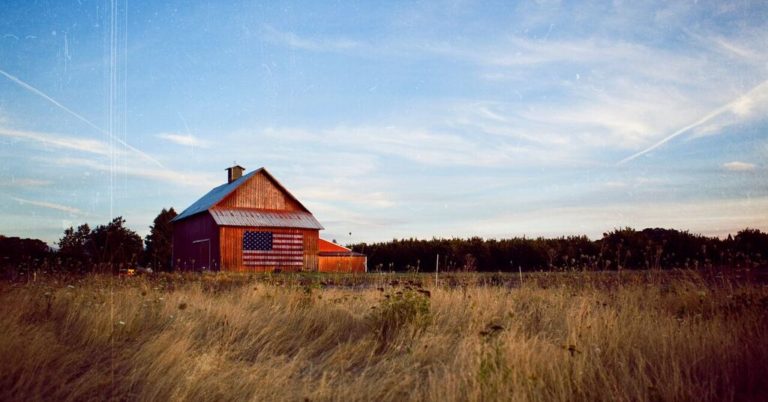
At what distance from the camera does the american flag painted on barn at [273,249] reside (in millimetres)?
29578

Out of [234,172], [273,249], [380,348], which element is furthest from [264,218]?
[380,348]

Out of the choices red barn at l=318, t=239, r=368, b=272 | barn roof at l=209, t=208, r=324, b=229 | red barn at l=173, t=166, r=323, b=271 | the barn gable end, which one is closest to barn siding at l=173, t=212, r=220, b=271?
red barn at l=173, t=166, r=323, b=271

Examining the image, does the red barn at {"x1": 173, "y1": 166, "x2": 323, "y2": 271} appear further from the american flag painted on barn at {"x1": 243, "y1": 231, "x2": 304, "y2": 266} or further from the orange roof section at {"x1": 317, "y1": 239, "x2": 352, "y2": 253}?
the orange roof section at {"x1": 317, "y1": 239, "x2": 352, "y2": 253}

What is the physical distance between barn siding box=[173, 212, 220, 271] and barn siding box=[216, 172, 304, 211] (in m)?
1.73

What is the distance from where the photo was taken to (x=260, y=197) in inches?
1232

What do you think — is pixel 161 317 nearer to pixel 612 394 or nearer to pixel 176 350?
pixel 176 350

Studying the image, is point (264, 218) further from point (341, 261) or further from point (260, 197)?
point (341, 261)

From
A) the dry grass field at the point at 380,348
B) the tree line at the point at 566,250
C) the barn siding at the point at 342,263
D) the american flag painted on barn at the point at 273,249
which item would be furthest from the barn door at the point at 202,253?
the dry grass field at the point at 380,348

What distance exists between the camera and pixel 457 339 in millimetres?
5797

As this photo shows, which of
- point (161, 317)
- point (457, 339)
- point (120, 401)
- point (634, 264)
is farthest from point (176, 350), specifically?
point (634, 264)

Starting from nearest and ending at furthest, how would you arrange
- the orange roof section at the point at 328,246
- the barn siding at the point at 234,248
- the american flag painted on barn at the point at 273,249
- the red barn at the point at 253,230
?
the barn siding at the point at 234,248, the red barn at the point at 253,230, the american flag painted on barn at the point at 273,249, the orange roof section at the point at 328,246

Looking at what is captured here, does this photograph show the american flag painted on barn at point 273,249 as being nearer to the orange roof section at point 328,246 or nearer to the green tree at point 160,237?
the orange roof section at point 328,246

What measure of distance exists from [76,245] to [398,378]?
39.9 feet

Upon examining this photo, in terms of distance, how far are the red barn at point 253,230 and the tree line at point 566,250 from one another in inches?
207
